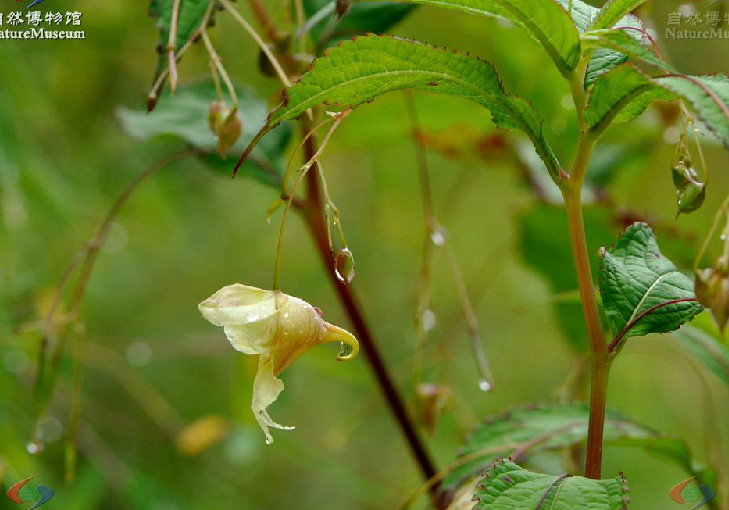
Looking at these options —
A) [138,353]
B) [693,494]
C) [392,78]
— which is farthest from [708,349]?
[138,353]

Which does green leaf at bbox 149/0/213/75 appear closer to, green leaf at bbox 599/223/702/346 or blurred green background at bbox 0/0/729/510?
blurred green background at bbox 0/0/729/510

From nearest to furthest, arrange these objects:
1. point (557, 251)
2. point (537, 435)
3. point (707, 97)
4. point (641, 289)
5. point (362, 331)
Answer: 1. point (707, 97)
2. point (641, 289)
3. point (537, 435)
4. point (362, 331)
5. point (557, 251)

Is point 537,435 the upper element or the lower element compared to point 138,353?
upper

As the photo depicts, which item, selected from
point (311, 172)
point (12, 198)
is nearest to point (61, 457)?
point (12, 198)

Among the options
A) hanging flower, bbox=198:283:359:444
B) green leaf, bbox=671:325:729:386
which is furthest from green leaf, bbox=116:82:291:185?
green leaf, bbox=671:325:729:386

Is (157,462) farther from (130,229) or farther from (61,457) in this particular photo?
(130,229)

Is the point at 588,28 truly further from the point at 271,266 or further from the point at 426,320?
the point at 271,266
